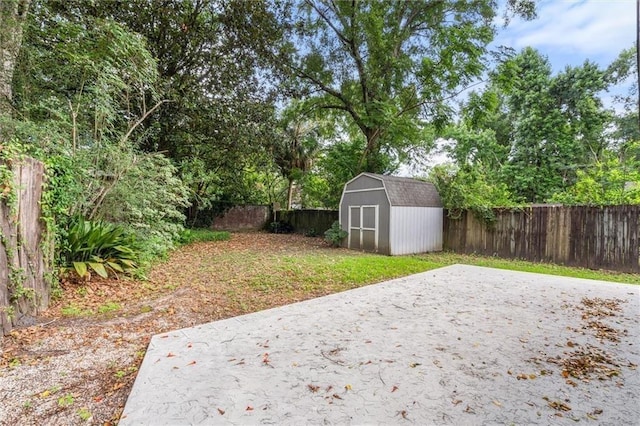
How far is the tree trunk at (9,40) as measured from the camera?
4121 millimetres

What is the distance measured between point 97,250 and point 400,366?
4.37 metres

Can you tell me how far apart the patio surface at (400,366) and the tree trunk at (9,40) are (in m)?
4.47

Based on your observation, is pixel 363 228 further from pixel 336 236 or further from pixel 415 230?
pixel 415 230

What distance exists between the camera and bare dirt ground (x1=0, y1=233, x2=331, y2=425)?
5.93 ft

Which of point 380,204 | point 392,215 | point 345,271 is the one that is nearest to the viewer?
point 345,271

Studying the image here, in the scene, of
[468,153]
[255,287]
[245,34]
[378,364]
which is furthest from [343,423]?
[468,153]

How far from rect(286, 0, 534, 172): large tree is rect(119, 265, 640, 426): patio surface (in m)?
7.13

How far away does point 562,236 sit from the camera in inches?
278

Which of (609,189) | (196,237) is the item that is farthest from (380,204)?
(609,189)

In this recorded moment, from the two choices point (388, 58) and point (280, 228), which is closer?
point (388, 58)

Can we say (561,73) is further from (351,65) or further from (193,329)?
(193,329)


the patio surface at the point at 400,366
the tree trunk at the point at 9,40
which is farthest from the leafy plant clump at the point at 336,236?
the tree trunk at the point at 9,40

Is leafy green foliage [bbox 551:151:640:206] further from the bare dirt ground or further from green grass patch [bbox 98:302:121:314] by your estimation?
green grass patch [bbox 98:302:121:314]

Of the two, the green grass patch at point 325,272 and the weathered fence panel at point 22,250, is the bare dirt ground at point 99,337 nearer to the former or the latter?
the weathered fence panel at point 22,250
